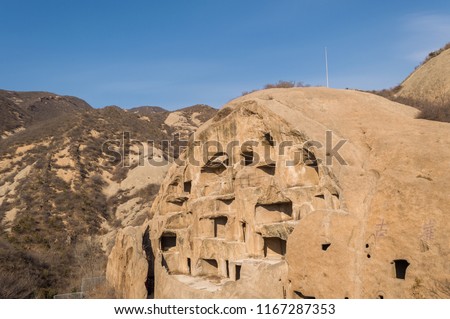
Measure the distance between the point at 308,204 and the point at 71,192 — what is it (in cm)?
2666

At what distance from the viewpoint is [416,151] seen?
1100 centimetres

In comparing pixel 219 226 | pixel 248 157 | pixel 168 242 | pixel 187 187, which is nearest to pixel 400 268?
pixel 248 157

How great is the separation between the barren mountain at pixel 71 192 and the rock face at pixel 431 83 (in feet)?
70.4

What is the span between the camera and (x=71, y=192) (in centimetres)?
3416

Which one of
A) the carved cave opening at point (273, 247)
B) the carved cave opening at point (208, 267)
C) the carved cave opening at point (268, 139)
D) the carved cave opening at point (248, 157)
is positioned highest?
the carved cave opening at point (268, 139)

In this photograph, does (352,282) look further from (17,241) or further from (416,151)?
(17,241)

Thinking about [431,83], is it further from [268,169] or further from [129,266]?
[129,266]

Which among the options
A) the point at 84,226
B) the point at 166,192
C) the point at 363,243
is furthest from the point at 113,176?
the point at 363,243

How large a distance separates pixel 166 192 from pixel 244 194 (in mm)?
6327

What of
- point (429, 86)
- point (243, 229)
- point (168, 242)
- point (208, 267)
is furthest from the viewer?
point (429, 86)

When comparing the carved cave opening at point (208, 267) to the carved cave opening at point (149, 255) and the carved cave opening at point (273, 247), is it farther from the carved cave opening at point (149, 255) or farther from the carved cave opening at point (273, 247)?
the carved cave opening at point (273, 247)

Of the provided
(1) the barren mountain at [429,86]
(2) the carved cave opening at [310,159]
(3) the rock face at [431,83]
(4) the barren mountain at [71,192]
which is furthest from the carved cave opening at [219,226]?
(3) the rock face at [431,83]

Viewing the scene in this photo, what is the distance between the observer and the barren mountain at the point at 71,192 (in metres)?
23.8

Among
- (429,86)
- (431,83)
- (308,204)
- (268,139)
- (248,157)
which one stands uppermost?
(431,83)
